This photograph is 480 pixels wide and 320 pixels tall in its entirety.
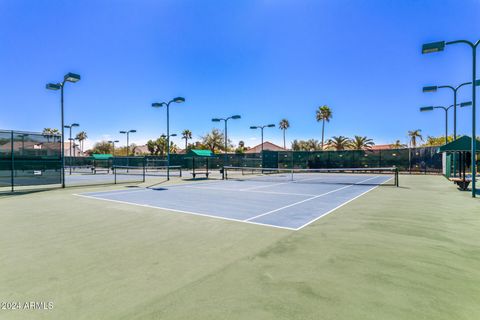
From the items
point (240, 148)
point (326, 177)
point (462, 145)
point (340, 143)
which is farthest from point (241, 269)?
point (240, 148)

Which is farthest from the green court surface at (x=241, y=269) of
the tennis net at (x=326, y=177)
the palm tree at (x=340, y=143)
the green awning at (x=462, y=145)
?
the palm tree at (x=340, y=143)

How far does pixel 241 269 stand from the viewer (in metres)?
4.26

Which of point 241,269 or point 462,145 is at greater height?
point 462,145

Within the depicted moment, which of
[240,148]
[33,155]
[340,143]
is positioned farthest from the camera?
[240,148]

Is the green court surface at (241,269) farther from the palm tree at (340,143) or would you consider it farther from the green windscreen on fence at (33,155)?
the palm tree at (340,143)

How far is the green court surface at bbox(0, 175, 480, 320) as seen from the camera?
3.13 meters

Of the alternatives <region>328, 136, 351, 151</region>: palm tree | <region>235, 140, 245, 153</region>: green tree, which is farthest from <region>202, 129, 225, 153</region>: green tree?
<region>328, 136, 351, 151</region>: palm tree

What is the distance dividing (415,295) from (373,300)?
604 mm

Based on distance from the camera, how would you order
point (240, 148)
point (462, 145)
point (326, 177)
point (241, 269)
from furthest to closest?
point (240, 148)
point (326, 177)
point (462, 145)
point (241, 269)

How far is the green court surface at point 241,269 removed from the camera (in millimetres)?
3129

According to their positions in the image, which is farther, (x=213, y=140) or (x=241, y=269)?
(x=213, y=140)

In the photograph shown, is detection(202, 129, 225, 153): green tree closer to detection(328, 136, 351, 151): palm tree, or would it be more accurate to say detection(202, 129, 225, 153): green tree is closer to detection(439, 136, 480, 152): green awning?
detection(328, 136, 351, 151): palm tree

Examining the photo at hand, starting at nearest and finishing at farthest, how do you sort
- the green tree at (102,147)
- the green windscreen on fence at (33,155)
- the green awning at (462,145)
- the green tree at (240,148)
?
the green awning at (462,145) → the green windscreen on fence at (33,155) → the green tree at (240,148) → the green tree at (102,147)

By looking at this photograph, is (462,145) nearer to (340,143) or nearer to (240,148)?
(340,143)
